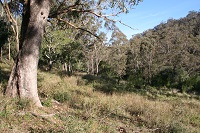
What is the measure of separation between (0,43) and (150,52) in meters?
26.0

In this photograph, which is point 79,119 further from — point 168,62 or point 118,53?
point 118,53

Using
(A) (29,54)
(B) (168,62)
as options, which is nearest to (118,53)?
(B) (168,62)

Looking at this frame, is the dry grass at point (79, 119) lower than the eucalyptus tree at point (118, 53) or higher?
lower

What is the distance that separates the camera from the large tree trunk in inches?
217

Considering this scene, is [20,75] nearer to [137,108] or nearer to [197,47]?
[137,108]

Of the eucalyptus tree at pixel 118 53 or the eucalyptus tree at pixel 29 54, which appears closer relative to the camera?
the eucalyptus tree at pixel 29 54

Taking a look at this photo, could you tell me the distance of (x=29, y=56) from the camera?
554 cm

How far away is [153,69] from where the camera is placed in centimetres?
3666

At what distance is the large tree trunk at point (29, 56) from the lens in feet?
18.1

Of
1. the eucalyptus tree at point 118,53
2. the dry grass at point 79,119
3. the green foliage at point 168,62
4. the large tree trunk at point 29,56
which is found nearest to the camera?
the dry grass at point 79,119

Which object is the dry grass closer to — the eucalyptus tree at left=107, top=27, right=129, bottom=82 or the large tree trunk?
the large tree trunk

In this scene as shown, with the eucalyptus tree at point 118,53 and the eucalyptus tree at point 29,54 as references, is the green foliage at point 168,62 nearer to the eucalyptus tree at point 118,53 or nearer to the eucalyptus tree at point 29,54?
the eucalyptus tree at point 118,53

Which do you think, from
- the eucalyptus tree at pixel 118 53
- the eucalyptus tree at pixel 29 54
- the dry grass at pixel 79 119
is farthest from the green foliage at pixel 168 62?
the eucalyptus tree at pixel 29 54

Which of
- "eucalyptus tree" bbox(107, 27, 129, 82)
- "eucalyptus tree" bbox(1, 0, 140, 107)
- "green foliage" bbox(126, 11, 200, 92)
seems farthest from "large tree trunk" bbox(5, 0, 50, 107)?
"eucalyptus tree" bbox(107, 27, 129, 82)
